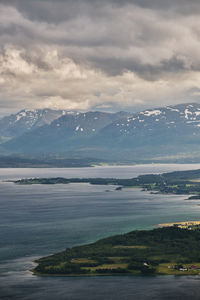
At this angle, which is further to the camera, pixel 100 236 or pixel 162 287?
pixel 100 236

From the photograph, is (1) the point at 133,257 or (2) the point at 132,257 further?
(2) the point at 132,257

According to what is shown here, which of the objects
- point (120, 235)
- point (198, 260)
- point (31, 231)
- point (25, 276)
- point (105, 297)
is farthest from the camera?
point (31, 231)

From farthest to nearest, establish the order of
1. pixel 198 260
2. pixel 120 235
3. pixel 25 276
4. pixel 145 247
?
pixel 120 235 → pixel 145 247 → pixel 198 260 → pixel 25 276

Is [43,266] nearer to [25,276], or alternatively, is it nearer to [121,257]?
[25,276]

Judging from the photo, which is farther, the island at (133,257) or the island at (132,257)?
the island at (133,257)

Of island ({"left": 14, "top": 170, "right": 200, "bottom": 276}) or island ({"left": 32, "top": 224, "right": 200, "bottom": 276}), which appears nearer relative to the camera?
island ({"left": 32, "top": 224, "right": 200, "bottom": 276})

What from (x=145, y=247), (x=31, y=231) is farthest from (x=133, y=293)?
(x=31, y=231)

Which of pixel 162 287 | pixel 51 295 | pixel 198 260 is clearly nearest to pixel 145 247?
pixel 198 260
